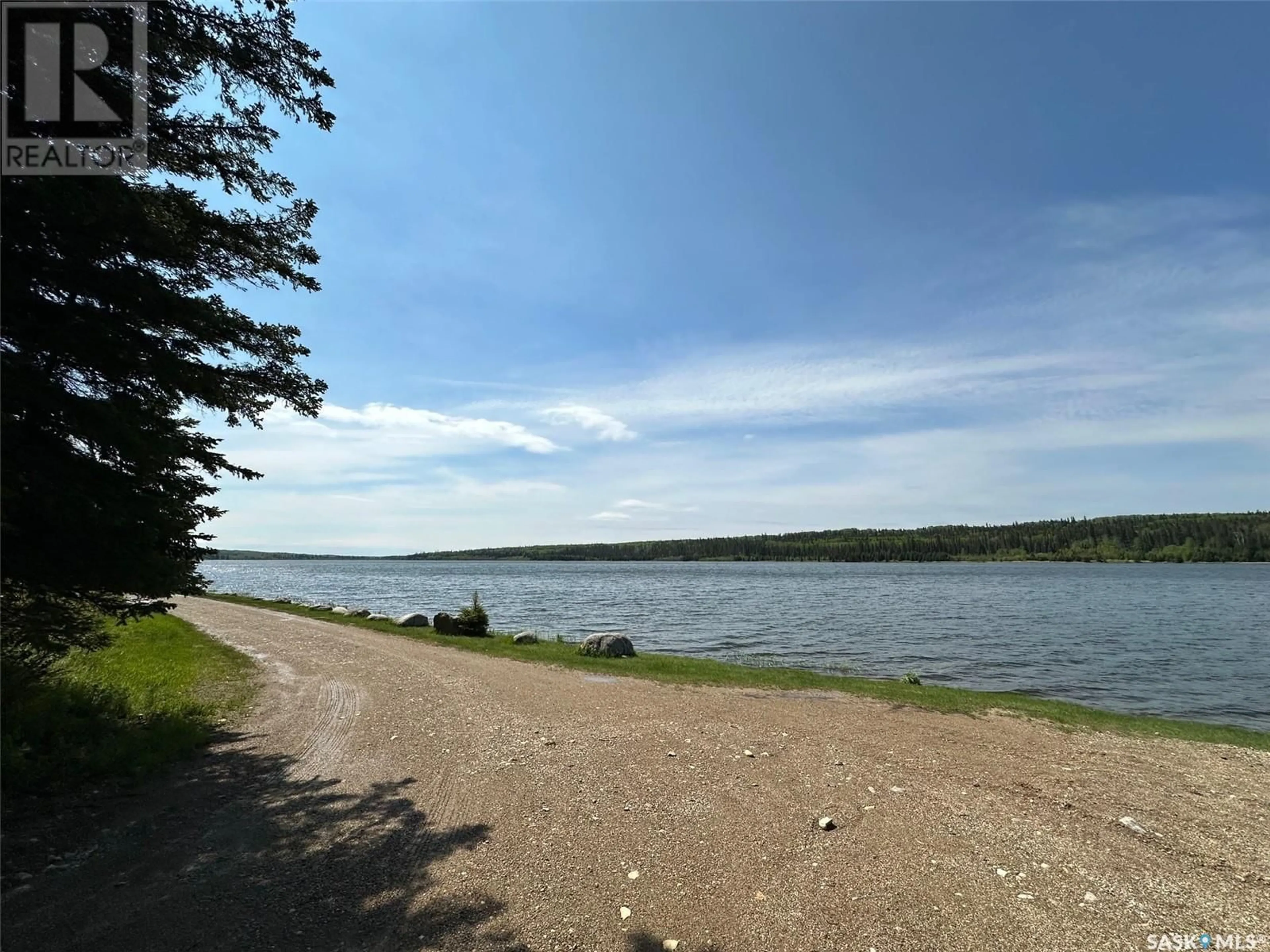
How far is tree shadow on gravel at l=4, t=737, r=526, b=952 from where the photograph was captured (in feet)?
14.6

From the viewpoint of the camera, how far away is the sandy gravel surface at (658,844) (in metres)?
4.68

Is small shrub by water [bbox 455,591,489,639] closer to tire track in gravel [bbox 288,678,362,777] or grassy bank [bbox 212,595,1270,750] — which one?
grassy bank [bbox 212,595,1270,750]

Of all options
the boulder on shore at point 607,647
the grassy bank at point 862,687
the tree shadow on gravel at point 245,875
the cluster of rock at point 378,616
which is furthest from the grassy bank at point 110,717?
the cluster of rock at point 378,616

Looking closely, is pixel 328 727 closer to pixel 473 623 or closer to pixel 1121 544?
pixel 473 623

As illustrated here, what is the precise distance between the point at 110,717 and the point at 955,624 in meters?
38.7

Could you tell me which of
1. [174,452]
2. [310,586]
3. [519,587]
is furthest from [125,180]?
[310,586]

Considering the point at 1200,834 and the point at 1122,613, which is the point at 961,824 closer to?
the point at 1200,834

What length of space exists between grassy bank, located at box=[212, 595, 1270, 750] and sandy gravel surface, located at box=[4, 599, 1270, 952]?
2497mm

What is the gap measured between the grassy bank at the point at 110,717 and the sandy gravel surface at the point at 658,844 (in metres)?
0.76

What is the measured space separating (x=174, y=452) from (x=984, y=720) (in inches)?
575

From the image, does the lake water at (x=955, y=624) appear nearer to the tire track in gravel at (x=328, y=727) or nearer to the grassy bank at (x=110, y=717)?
the grassy bank at (x=110, y=717)

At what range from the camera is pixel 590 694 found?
44.5ft

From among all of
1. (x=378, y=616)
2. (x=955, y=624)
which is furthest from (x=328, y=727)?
(x=955, y=624)

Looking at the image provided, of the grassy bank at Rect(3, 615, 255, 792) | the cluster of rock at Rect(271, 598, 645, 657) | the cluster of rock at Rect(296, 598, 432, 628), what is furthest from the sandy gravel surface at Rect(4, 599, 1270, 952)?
the cluster of rock at Rect(296, 598, 432, 628)
